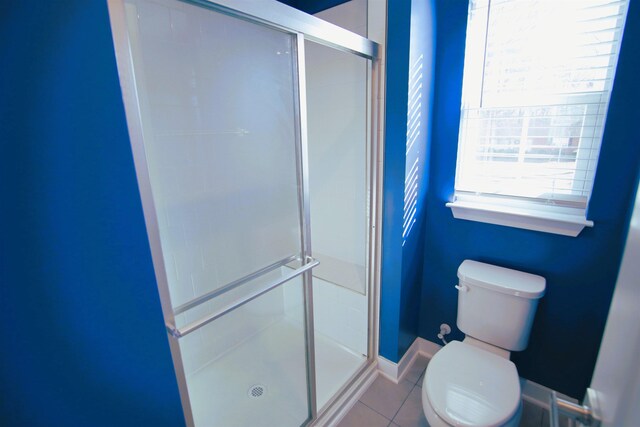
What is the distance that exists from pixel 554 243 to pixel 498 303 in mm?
401

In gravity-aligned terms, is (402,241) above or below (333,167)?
below

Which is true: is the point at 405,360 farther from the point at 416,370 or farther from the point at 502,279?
the point at 502,279

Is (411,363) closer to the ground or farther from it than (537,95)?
closer to the ground

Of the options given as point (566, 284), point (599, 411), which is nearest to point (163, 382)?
point (599, 411)

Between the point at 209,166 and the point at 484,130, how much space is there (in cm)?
142

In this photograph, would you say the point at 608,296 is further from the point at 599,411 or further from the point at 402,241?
the point at 599,411

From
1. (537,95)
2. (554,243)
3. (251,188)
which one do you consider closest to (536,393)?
(554,243)

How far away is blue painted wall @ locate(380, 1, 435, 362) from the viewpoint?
4.69 ft

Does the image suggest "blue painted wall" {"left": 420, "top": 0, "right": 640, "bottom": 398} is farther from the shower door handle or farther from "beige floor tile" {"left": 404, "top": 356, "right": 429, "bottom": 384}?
the shower door handle

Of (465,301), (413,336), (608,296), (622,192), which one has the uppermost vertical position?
(622,192)

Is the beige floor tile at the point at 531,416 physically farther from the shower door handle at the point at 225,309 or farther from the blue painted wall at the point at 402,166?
the shower door handle at the point at 225,309

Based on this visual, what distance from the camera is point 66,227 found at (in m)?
0.64

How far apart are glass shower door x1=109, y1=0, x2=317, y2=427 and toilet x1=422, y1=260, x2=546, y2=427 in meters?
0.63

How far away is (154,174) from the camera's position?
126 cm
